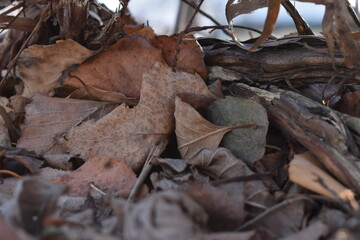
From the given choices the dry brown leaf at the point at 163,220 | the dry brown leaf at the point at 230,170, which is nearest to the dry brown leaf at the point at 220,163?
the dry brown leaf at the point at 230,170

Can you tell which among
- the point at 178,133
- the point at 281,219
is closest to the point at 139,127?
the point at 178,133

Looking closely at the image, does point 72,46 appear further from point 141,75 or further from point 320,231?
point 320,231

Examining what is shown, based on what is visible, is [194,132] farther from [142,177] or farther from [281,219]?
[281,219]

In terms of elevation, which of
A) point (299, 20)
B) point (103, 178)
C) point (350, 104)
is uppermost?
point (299, 20)

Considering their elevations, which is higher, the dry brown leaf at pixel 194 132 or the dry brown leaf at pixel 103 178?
A: the dry brown leaf at pixel 194 132

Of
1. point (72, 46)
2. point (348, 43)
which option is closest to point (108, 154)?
point (72, 46)

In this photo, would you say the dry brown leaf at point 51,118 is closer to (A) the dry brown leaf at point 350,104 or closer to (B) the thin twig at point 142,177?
(B) the thin twig at point 142,177
